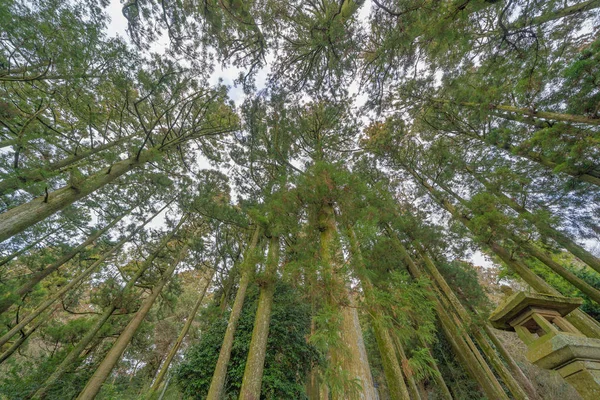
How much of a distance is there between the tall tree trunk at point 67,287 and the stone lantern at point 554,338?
33.4 feet

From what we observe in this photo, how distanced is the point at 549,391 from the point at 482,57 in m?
11.7

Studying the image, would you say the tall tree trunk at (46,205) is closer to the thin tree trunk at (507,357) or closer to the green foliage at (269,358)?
the green foliage at (269,358)

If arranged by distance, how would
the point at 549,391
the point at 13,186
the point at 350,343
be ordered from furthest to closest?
the point at 549,391, the point at 13,186, the point at 350,343

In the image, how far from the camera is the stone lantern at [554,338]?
6.28ft

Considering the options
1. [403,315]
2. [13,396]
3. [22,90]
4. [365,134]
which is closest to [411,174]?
[365,134]

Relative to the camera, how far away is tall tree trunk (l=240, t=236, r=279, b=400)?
10.5ft

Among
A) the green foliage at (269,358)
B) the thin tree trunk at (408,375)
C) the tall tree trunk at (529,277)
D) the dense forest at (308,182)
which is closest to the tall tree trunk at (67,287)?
the dense forest at (308,182)

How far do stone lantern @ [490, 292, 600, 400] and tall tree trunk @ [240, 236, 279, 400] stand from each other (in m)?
3.60

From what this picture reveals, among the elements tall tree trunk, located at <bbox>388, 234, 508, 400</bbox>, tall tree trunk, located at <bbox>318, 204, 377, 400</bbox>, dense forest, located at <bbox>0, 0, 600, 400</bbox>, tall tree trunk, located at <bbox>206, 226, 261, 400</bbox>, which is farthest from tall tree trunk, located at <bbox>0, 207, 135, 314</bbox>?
tall tree trunk, located at <bbox>388, 234, 508, 400</bbox>

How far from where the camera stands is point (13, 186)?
362 centimetres

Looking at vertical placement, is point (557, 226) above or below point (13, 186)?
above

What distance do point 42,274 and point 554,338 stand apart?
35.1 feet

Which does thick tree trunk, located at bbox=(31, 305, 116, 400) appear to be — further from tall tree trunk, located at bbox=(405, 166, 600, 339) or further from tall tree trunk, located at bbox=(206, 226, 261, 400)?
tall tree trunk, located at bbox=(405, 166, 600, 339)

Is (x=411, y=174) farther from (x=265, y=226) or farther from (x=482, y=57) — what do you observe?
(x=265, y=226)
